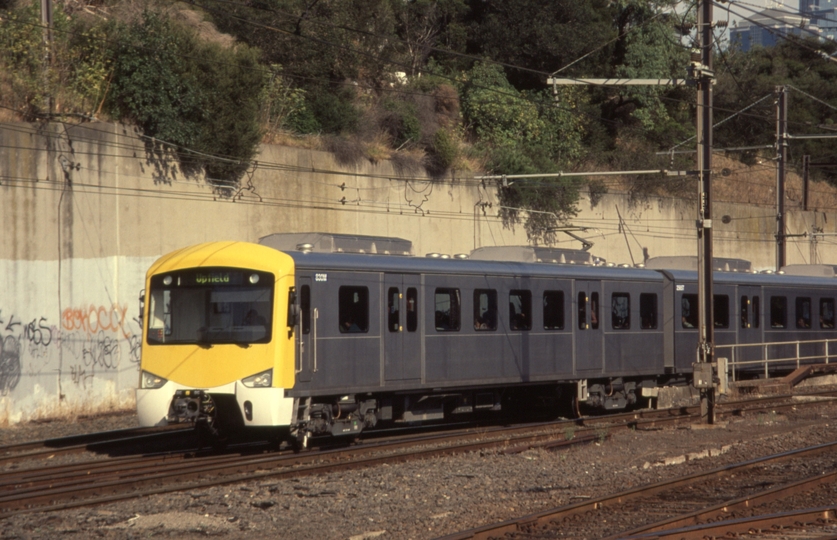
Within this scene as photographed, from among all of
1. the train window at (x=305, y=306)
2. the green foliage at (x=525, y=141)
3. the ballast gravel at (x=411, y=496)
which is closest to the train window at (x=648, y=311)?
the ballast gravel at (x=411, y=496)

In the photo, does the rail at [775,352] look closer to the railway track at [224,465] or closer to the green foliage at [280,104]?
the railway track at [224,465]

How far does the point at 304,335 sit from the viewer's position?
15.1 meters

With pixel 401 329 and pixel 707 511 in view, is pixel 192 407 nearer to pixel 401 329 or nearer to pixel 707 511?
pixel 401 329

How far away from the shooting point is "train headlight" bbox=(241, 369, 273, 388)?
47.6 feet

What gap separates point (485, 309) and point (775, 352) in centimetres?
1175

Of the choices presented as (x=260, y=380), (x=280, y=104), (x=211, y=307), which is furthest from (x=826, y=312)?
(x=211, y=307)

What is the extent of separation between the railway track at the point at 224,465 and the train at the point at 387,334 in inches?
21.4

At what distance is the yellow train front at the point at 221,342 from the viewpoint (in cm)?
1456

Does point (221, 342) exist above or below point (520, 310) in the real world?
below

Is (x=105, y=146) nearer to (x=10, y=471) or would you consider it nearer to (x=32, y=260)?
(x=32, y=260)

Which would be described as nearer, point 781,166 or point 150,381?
point 150,381

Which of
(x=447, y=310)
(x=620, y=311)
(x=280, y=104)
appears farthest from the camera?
(x=280, y=104)

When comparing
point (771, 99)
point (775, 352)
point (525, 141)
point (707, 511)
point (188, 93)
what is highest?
point (771, 99)

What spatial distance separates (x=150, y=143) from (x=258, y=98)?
4.48 metres
